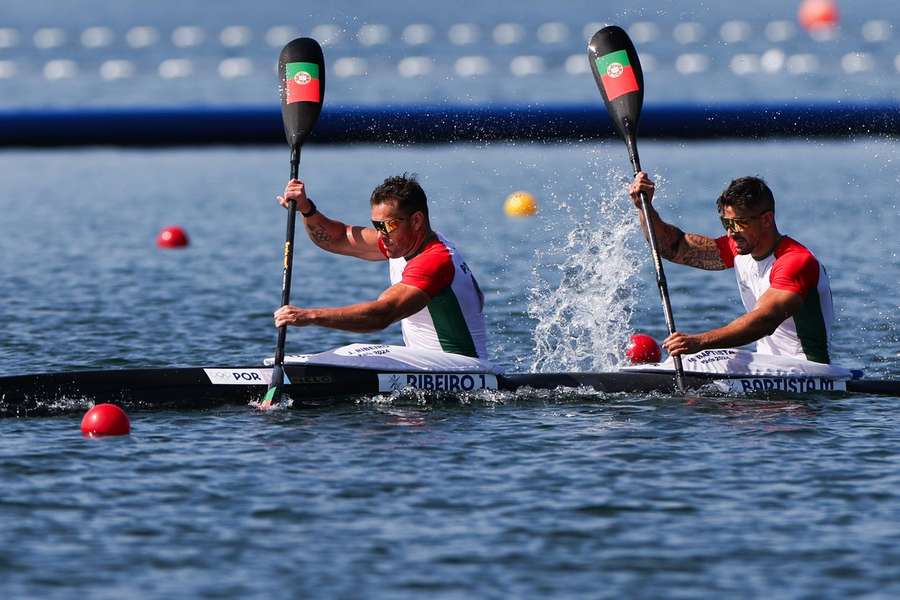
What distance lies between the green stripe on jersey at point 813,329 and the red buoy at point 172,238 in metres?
10.9

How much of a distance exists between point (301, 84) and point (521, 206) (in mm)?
11413

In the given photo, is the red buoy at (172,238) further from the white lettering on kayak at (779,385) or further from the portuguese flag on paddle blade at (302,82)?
the white lettering on kayak at (779,385)

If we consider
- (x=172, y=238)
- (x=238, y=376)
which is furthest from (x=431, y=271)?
(x=172, y=238)

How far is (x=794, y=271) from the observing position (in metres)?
10.1

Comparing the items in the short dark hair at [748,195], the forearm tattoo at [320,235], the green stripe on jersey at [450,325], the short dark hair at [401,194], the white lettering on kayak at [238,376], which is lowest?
the white lettering on kayak at [238,376]

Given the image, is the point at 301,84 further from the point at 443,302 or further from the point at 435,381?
the point at 435,381

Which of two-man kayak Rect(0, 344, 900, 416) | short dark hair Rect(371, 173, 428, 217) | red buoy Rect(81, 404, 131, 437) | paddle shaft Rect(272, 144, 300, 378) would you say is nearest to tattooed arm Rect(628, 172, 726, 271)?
two-man kayak Rect(0, 344, 900, 416)

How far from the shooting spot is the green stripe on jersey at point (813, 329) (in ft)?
34.1

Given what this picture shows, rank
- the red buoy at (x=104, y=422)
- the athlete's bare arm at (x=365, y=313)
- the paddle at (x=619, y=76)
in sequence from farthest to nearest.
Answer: the paddle at (x=619, y=76)
the athlete's bare arm at (x=365, y=313)
the red buoy at (x=104, y=422)

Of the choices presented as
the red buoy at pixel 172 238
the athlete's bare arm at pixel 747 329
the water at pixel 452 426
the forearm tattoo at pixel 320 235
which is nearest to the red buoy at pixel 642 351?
the water at pixel 452 426

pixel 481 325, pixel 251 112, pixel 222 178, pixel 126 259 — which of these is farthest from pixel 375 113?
pixel 481 325

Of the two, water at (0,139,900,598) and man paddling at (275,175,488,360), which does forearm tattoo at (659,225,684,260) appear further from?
man paddling at (275,175,488,360)

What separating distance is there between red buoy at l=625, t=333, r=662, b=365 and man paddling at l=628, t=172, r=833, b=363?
109 centimetres

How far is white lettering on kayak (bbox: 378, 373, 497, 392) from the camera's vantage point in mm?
10336
